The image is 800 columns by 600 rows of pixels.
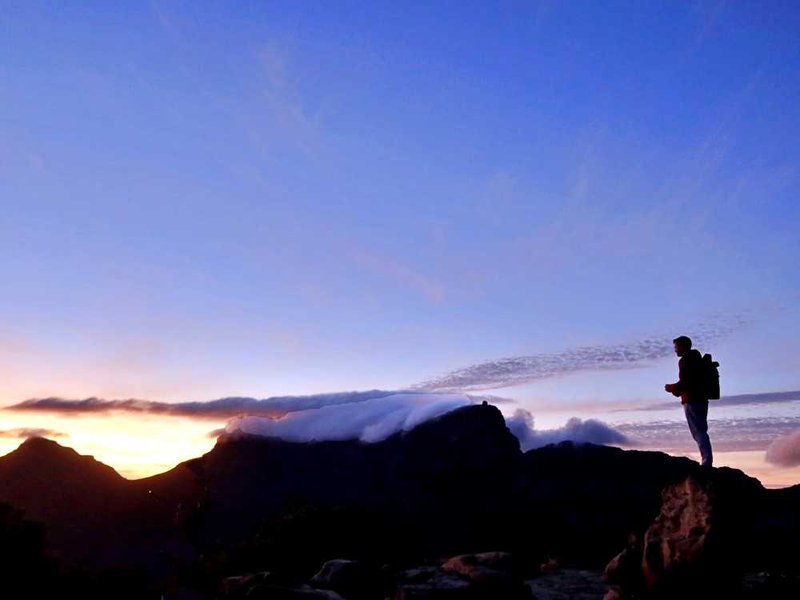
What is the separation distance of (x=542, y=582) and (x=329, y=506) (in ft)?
97.8

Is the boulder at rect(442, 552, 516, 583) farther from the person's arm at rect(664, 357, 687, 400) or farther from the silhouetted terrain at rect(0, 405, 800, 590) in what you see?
the silhouetted terrain at rect(0, 405, 800, 590)

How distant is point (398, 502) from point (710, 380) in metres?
158

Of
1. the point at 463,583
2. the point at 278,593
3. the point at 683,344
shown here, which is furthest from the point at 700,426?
the point at 278,593

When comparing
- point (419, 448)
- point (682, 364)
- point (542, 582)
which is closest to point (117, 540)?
point (419, 448)

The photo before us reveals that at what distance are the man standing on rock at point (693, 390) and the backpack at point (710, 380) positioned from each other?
77 millimetres

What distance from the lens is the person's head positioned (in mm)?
18406

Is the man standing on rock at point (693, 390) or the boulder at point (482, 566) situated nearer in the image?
the man standing on rock at point (693, 390)

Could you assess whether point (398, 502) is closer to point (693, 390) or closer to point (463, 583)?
point (463, 583)

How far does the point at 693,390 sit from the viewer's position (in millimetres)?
18312

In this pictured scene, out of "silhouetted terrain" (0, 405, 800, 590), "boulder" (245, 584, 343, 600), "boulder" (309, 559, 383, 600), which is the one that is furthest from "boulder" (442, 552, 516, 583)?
"silhouetted terrain" (0, 405, 800, 590)

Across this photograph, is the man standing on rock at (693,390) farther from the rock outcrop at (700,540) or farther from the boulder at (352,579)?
the boulder at (352,579)

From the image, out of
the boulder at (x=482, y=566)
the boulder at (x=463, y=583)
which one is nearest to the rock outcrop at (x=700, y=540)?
the boulder at (x=463, y=583)

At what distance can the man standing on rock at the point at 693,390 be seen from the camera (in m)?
18.3

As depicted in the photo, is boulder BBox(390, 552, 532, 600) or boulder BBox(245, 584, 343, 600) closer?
boulder BBox(245, 584, 343, 600)
